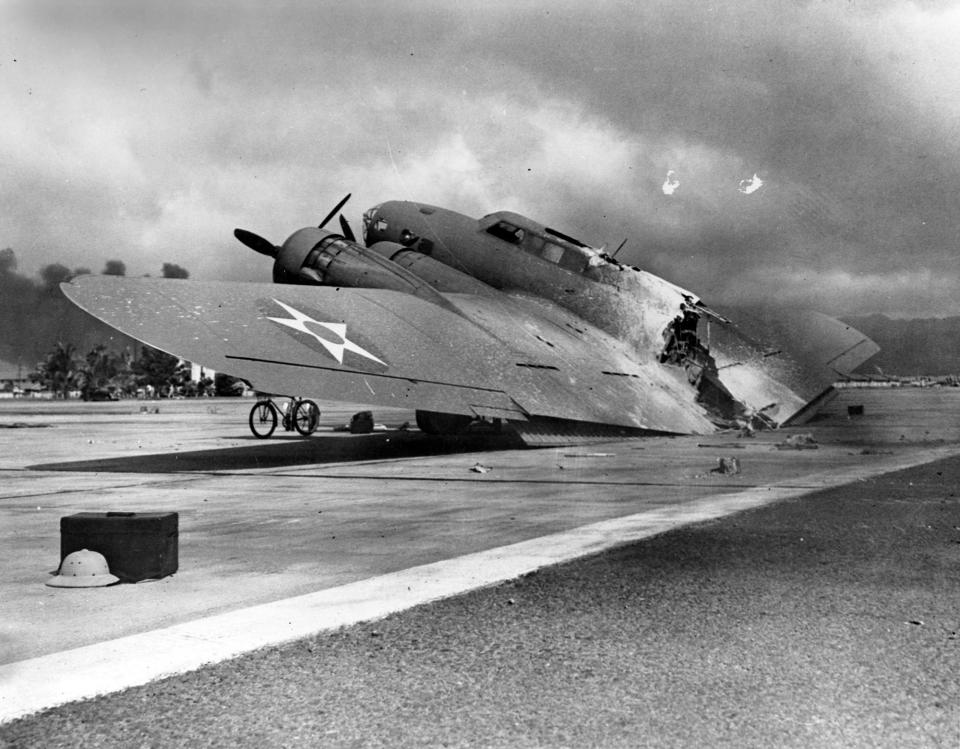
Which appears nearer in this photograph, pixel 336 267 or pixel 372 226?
pixel 336 267

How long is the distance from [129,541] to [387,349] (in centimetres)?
1040

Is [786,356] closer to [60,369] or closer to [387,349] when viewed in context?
[387,349]

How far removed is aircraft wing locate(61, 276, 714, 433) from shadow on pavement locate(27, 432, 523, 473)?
8.26 ft

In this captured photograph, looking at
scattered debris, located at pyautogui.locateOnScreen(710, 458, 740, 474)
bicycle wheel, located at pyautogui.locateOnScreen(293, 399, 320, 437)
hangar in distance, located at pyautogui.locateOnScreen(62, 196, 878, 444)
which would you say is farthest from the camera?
bicycle wheel, located at pyautogui.locateOnScreen(293, 399, 320, 437)

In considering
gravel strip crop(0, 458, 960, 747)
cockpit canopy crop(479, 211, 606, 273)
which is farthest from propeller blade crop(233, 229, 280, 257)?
gravel strip crop(0, 458, 960, 747)

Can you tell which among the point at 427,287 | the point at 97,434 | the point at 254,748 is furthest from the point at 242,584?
the point at 97,434

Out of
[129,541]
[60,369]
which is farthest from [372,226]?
[60,369]

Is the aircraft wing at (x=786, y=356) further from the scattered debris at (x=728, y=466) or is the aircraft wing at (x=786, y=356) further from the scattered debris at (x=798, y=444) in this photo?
the scattered debris at (x=728, y=466)

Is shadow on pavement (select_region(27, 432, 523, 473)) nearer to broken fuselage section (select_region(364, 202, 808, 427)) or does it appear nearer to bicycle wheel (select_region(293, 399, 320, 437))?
bicycle wheel (select_region(293, 399, 320, 437))

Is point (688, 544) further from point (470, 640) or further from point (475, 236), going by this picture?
point (475, 236)

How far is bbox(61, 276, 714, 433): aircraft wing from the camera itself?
49.5 feet

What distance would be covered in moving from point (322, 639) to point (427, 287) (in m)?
17.0

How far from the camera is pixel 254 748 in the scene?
3758 millimetres

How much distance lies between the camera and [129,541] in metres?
7.22
